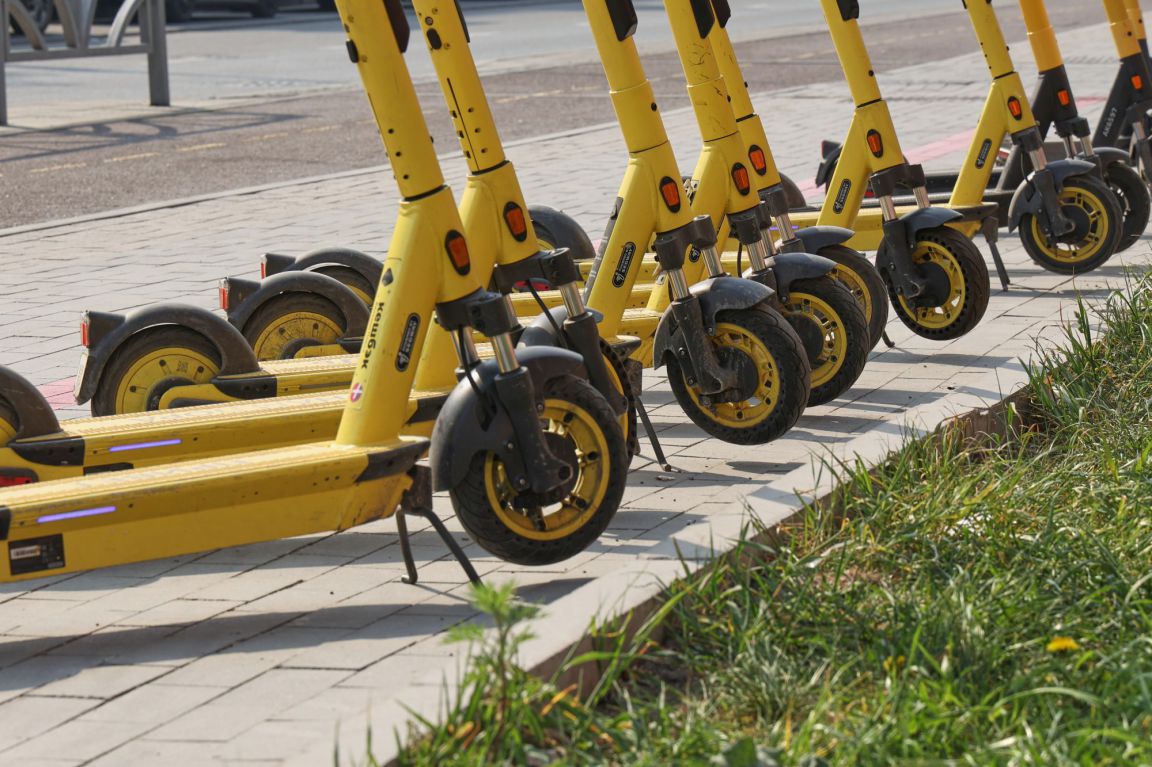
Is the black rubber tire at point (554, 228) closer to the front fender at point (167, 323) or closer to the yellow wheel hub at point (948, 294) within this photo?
the yellow wheel hub at point (948, 294)

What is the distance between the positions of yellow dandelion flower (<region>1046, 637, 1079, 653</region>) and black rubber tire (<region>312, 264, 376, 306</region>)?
3635 mm

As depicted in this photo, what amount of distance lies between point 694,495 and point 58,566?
1917mm

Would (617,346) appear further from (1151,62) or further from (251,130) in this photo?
(251,130)

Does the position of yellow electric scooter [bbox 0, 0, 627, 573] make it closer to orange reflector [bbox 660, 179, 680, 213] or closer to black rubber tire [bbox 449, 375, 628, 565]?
black rubber tire [bbox 449, 375, 628, 565]

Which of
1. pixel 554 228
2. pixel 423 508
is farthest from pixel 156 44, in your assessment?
pixel 423 508

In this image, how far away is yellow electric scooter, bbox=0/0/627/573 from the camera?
4.20 metres

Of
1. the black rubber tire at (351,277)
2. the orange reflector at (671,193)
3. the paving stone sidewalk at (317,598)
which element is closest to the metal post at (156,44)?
the paving stone sidewalk at (317,598)

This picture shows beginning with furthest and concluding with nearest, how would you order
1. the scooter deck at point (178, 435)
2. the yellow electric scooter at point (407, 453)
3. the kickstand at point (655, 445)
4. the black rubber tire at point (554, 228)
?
the black rubber tire at point (554, 228) → the kickstand at point (655, 445) → the scooter deck at point (178, 435) → the yellow electric scooter at point (407, 453)

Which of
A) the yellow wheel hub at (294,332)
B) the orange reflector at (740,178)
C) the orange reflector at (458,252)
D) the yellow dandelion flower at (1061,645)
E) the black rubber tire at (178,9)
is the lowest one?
the yellow dandelion flower at (1061,645)

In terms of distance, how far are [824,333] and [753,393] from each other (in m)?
0.60

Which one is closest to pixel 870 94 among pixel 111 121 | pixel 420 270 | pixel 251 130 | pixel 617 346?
pixel 617 346

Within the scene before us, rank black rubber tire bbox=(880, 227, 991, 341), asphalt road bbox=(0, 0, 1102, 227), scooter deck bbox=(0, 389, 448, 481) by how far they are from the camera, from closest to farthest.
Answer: scooter deck bbox=(0, 389, 448, 481) < black rubber tire bbox=(880, 227, 991, 341) < asphalt road bbox=(0, 0, 1102, 227)

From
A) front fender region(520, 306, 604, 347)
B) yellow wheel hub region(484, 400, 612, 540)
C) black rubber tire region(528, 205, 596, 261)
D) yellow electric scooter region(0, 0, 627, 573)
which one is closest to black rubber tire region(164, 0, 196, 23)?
black rubber tire region(528, 205, 596, 261)

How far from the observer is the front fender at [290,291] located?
6016 mm
